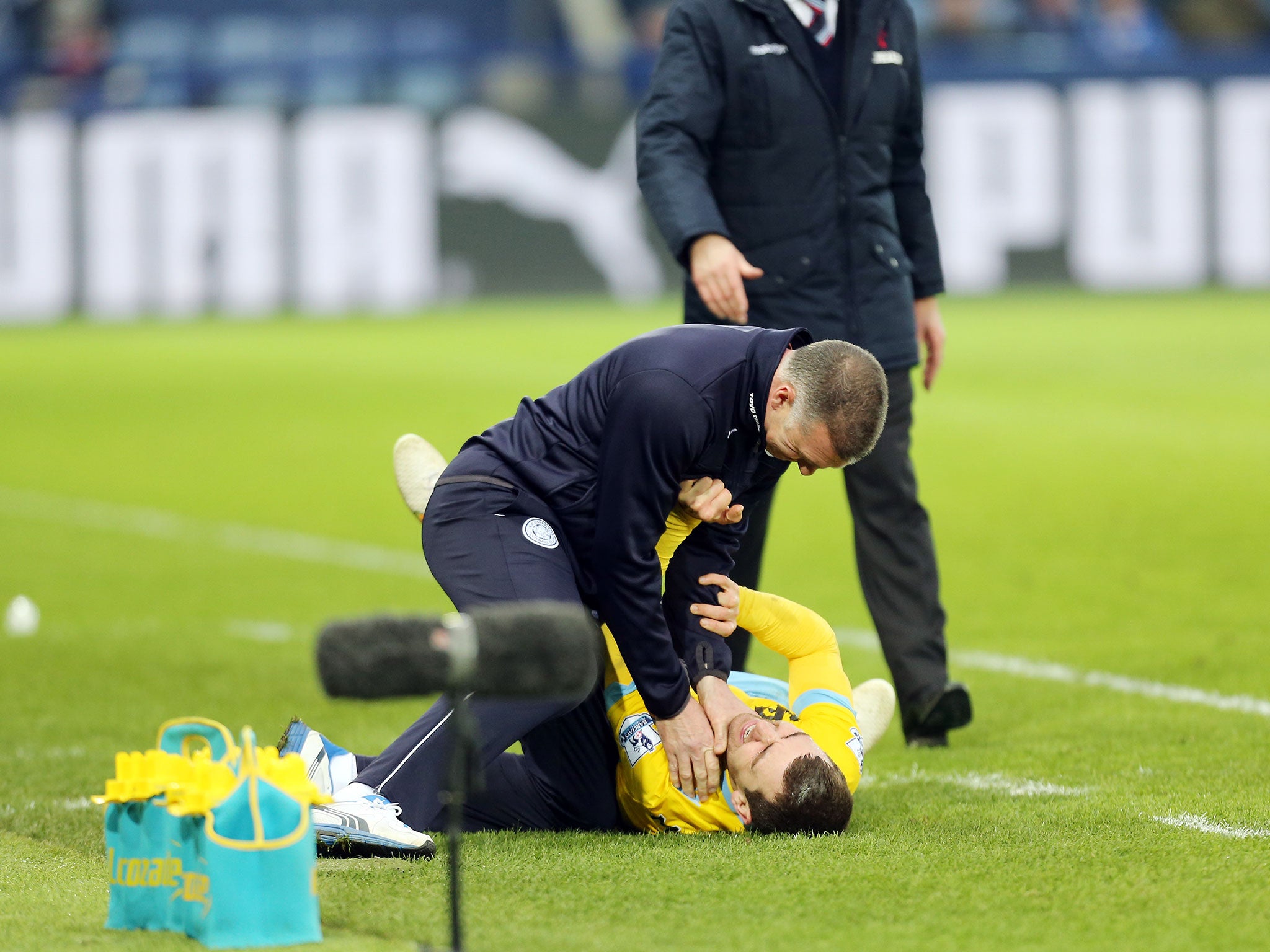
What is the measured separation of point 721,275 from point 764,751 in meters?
1.63

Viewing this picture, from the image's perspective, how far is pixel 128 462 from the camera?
13.8 metres

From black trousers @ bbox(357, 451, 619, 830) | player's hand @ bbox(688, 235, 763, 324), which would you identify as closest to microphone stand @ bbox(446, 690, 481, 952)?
black trousers @ bbox(357, 451, 619, 830)

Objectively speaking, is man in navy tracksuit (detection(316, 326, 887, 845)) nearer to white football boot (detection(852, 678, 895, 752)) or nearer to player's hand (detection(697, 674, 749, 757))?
player's hand (detection(697, 674, 749, 757))

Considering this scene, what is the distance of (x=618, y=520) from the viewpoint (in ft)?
14.8

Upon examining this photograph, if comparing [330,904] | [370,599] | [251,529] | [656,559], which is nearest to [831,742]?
[656,559]

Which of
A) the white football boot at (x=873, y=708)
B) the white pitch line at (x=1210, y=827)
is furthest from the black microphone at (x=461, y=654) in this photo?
the white football boot at (x=873, y=708)

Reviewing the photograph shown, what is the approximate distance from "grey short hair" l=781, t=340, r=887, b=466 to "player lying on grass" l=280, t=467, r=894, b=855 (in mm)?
398

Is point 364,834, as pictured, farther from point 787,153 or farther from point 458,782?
point 787,153

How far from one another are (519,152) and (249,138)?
2887mm

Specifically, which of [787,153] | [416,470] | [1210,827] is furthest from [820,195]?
Result: [1210,827]

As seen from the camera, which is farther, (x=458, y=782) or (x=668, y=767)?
(x=668, y=767)

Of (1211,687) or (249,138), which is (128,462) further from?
(1211,687)

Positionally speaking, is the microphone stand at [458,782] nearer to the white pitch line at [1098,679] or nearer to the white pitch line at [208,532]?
the white pitch line at [1098,679]

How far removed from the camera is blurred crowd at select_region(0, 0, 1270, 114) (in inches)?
830
